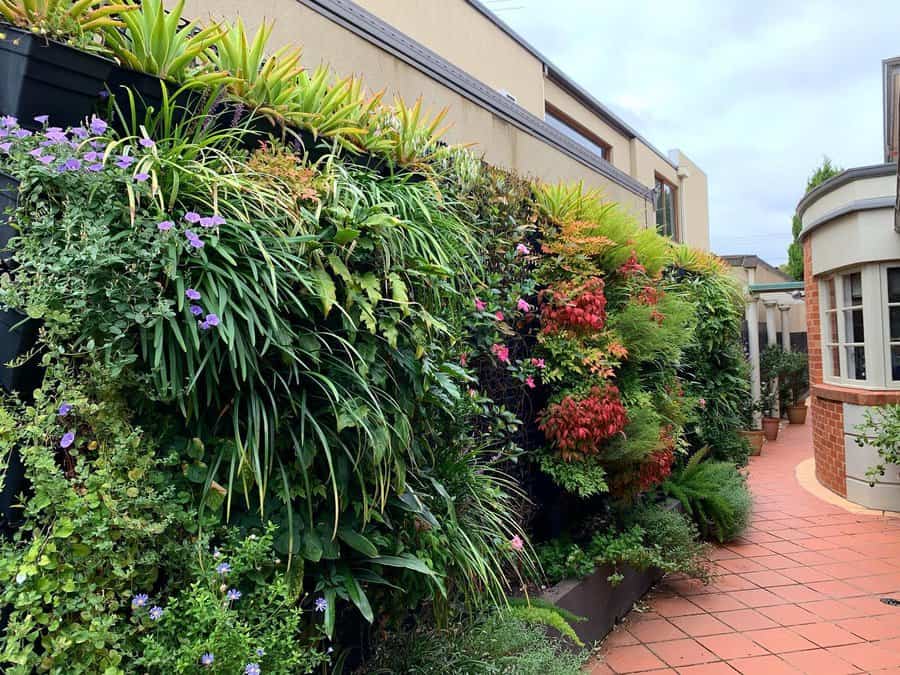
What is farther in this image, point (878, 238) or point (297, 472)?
point (878, 238)

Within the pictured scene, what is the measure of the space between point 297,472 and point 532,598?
2058 millimetres

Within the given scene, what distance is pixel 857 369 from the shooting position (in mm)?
6848

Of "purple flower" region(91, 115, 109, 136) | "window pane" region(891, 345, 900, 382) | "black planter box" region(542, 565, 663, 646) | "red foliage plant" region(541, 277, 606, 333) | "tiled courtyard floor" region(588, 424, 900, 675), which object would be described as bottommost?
"tiled courtyard floor" region(588, 424, 900, 675)

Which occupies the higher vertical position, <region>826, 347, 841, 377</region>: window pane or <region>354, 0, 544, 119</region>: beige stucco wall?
<region>354, 0, 544, 119</region>: beige stucco wall

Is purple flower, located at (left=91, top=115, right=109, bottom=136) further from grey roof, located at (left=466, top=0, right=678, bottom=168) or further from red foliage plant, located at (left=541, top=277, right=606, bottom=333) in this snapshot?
grey roof, located at (left=466, top=0, right=678, bottom=168)

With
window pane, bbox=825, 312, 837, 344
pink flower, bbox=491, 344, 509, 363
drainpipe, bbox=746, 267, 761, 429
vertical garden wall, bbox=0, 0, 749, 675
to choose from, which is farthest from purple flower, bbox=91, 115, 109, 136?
drainpipe, bbox=746, 267, 761, 429

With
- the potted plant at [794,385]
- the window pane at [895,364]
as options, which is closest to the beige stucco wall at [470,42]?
the window pane at [895,364]

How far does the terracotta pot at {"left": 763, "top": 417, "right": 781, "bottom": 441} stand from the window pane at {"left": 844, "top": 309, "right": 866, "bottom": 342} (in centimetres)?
394

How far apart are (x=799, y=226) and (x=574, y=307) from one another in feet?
68.7

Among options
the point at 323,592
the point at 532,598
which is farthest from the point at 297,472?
the point at 532,598

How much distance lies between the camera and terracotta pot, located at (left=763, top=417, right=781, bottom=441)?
34.4 ft

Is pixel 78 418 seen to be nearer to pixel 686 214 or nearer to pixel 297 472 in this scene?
pixel 297 472

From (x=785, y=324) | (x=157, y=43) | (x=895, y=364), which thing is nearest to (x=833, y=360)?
(x=895, y=364)

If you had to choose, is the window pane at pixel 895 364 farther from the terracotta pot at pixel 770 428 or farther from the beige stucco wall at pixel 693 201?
the beige stucco wall at pixel 693 201
